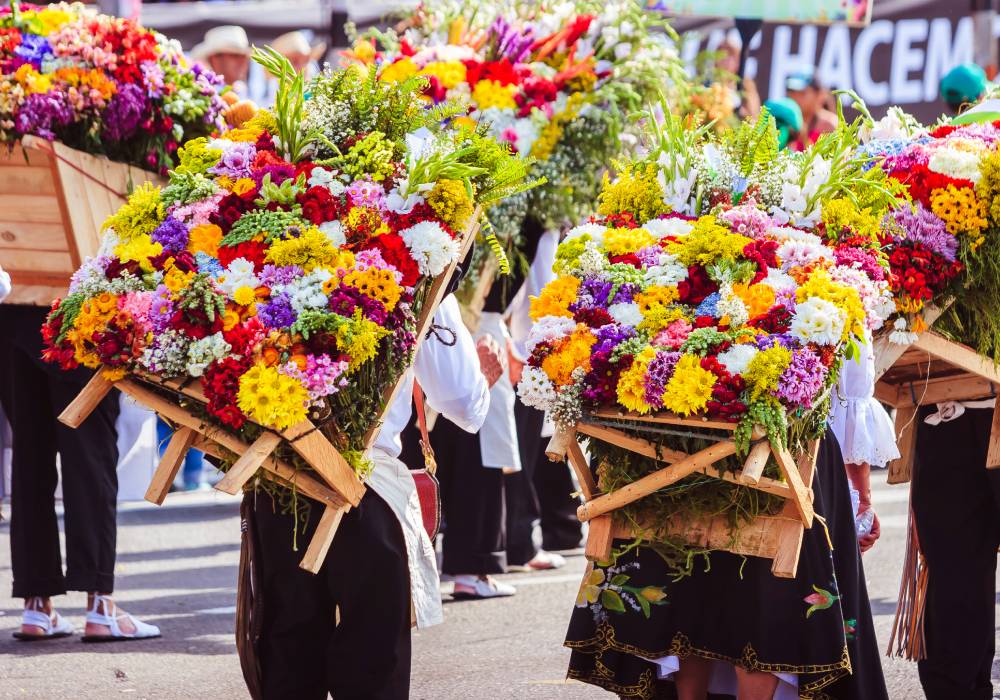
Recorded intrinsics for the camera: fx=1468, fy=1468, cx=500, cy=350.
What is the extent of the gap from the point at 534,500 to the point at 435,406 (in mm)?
3922

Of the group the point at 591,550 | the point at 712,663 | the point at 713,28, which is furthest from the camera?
the point at 713,28

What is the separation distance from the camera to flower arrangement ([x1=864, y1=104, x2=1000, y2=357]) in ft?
16.0

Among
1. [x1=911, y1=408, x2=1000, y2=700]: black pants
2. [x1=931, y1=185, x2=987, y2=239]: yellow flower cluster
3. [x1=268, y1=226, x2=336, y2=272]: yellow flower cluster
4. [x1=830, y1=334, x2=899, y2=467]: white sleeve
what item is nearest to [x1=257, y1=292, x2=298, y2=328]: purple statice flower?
[x1=268, y1=226, x2=336, y2=272]: yellow flower cluster

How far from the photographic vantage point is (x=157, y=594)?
7.73 m


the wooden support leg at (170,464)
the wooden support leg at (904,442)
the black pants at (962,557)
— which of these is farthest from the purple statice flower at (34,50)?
the black pants at (962,557)

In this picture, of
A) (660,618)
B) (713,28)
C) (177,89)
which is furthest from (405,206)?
(713,28)

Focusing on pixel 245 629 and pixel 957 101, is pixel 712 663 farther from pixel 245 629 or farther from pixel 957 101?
pixel 957 101

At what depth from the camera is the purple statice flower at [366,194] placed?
4.35 meters

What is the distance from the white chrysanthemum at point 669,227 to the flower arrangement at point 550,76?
2.69m

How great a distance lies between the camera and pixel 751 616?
455 cm

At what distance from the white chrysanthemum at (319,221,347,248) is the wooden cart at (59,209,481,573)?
351 millimetres

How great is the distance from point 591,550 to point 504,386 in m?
3.27

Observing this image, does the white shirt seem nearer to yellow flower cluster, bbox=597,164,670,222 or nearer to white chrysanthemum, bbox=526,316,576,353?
white chrysanthemum, bbox=526,316,576,353

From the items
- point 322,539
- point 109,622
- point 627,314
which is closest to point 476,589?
point 109,622
